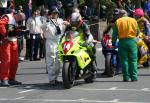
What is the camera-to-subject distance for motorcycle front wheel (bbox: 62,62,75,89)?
14.3 meters

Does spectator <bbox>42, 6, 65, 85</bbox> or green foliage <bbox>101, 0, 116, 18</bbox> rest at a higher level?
green foliage <bbox>101, 0, 116, 18</bbox>

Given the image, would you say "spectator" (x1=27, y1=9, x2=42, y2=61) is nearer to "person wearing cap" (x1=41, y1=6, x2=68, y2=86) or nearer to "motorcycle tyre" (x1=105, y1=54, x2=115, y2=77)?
"motorcycle tyre" (x1=105, y1=54, x2=115, y2=77)

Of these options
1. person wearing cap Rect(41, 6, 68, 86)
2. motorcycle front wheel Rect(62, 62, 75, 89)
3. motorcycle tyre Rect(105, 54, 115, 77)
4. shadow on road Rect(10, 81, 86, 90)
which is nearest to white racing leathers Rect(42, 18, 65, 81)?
person wearing cap Rect(41, 6, 68, 86)

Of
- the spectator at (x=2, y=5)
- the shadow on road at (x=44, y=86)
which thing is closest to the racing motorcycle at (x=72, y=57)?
the shadow on road at (x=44, y=86)

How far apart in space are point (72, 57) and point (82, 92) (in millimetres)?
1012

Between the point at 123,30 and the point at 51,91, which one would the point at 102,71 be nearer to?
the point at 123,30

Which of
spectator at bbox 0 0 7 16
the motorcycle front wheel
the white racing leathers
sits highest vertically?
spectator at bbox 0 0 7 16

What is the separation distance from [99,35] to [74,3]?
195 centimetres

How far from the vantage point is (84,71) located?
15.4 m

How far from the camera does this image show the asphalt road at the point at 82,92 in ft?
42.4

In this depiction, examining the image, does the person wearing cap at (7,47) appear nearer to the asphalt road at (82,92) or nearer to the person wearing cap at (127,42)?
the asphalt road at (82,92)

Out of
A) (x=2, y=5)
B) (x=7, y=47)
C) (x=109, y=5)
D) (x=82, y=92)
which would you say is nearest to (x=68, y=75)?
(x=82, y=92)

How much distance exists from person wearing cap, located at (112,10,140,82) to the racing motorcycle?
100 cm

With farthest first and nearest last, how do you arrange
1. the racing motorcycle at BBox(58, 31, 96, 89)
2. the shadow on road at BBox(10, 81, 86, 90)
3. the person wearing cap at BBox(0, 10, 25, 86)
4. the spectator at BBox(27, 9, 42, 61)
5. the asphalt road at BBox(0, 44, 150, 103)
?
the spectator at BBox(27, 9, 42, 61)
the person wearing cap at BBox(0, 10, 25, 86)
the shadow on road at BBox(10, 81, 86, 90)
the racing motorcycle at BBox(58, 31, 96, 89)
the asphalt road at BBox(0, 44, 150, 103)
